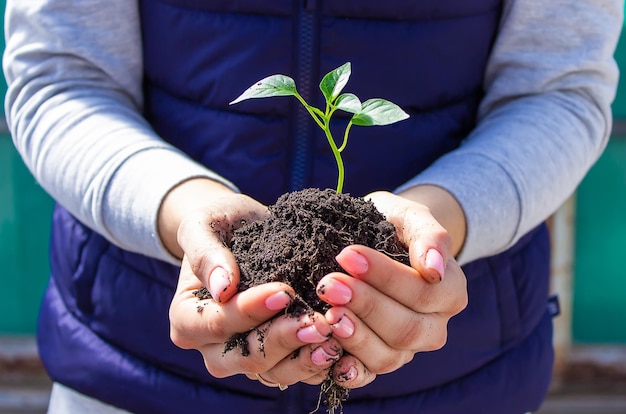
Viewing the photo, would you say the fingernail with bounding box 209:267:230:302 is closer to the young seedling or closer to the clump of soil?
the clump of soil

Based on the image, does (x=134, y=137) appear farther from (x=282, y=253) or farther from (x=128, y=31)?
(x=282, y=253)

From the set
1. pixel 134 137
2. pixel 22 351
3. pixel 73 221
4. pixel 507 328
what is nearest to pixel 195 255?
pixel 134 137

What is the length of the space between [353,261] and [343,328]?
0.08 m

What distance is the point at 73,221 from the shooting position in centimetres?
145

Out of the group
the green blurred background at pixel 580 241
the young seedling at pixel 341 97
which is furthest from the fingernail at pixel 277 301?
the green blurred background at pixel 580 241

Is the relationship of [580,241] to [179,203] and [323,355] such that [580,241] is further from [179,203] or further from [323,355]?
[323,355]

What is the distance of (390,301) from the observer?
3.22 ft

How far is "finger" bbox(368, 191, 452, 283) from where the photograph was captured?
98 centimetres

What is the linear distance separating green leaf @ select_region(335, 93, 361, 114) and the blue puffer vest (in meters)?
0.16

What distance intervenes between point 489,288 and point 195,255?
0.54 meters

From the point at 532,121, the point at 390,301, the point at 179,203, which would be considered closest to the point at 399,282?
the point at 390,301

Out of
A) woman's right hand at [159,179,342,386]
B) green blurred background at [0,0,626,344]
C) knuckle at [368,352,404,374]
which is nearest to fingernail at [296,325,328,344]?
woman's right hand at [159,179,342,386]

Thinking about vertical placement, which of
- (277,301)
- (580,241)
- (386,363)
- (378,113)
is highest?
(378,113)

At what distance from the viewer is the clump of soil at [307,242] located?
1.02 metres
